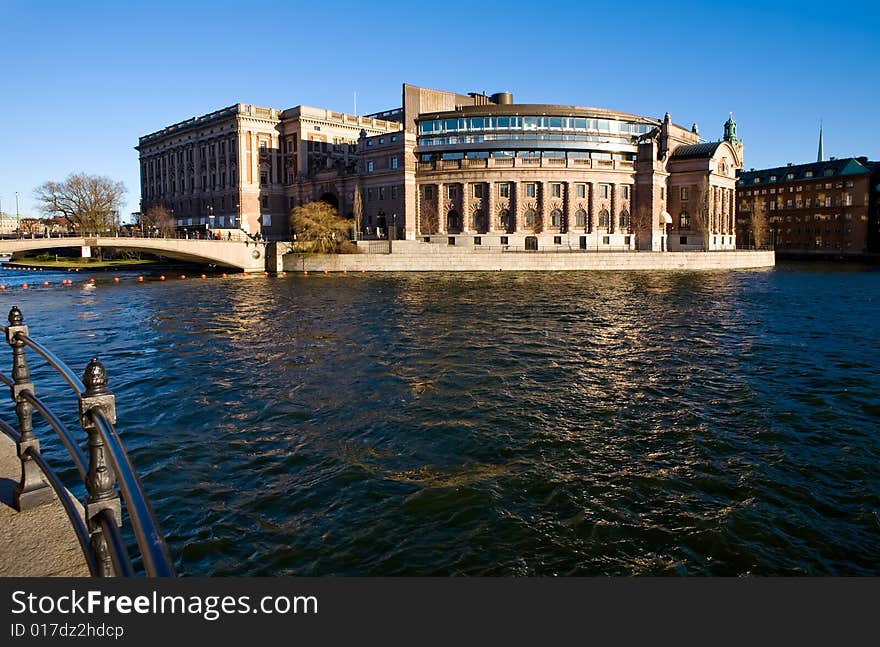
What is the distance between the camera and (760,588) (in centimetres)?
602

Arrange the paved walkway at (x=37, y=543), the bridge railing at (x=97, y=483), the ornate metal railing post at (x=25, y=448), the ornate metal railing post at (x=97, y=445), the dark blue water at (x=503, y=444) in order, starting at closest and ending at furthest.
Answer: the bridge railing at (x=97, y=483) → the ornate metal railing post at (x=97, y=445) → the paved walkway at (x=37, y=543) → the ornate metal railing post at (x=25, y=448) → the dark blue water at (x=503, y=444)

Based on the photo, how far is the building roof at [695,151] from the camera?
93.5 meters

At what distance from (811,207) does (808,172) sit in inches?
305

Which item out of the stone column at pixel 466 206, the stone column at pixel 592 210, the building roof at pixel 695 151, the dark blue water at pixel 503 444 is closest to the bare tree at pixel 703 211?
the building roof at pixel 695 151

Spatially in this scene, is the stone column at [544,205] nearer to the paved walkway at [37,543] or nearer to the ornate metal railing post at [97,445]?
the paved walkway at [37,543]

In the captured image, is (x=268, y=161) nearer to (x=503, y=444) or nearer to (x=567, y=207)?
(x=567, y=207)

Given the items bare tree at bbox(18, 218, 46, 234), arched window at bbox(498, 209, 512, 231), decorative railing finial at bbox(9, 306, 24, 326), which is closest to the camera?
decorative railing finial at bbox(9, 306, 24, 326)

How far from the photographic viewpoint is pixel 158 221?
119250 millimetres

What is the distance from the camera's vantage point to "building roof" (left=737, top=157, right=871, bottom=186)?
410 feet

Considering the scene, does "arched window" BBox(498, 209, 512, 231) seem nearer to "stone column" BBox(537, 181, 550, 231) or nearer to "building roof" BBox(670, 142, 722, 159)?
"stone column" BBox(537, 181, 550, 231)

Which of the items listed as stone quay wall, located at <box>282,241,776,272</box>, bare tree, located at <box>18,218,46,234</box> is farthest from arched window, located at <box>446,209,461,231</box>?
bare tree, located at <box>18,218,46,234</box>

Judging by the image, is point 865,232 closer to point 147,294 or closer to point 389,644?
point 147,294

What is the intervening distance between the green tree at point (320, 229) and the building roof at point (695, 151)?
51271 millimetres

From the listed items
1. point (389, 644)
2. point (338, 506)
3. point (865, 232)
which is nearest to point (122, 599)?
point (389, 644)
